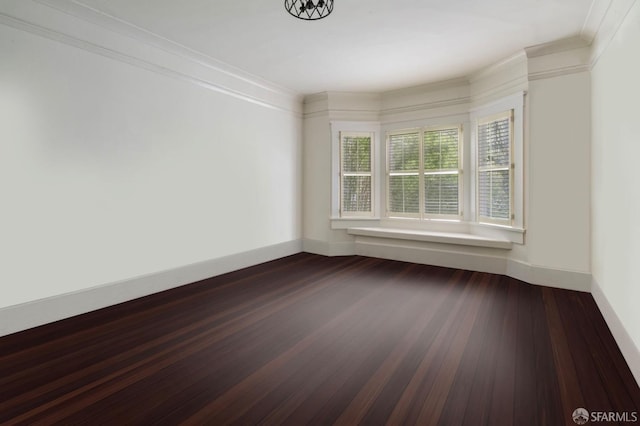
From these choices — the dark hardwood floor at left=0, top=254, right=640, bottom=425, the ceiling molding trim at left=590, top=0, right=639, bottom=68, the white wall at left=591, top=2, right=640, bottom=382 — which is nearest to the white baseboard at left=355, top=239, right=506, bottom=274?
the dark hardwood floor at left=0, top=254, right=640, bottom=425

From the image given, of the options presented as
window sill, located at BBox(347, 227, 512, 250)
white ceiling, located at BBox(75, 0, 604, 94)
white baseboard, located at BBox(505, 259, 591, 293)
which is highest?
white ceiling, located at BBox(75, 0, 604, 94)

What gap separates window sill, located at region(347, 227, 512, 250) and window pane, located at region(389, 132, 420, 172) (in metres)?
1.11

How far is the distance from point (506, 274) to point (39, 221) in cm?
533

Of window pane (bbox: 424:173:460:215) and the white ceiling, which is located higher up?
the white ceiling

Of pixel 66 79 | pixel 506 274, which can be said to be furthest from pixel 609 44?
pixel 66 79

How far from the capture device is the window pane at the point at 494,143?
170 inches

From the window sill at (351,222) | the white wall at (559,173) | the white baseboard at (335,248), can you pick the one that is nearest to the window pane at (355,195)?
the window sill at (351,222)

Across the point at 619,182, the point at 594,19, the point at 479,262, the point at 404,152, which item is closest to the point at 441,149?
the point at 404,152

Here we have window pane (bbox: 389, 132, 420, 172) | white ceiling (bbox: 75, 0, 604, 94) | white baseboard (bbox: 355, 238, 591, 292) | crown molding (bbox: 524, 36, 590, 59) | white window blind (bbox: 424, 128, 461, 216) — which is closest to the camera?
white ceiling (bbox: 75, 0, 604, 94)

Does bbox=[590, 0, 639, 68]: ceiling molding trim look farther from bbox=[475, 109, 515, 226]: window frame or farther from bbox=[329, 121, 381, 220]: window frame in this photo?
bbox=[329, 121, 381, 220]: window frame

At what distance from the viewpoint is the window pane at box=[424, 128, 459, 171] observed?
16.9 feet

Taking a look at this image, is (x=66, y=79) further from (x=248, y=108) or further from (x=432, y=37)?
(x=432, y=37)

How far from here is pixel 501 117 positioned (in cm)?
435

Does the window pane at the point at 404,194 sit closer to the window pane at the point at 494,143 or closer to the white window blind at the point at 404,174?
the white window blind at the point at 404,174
